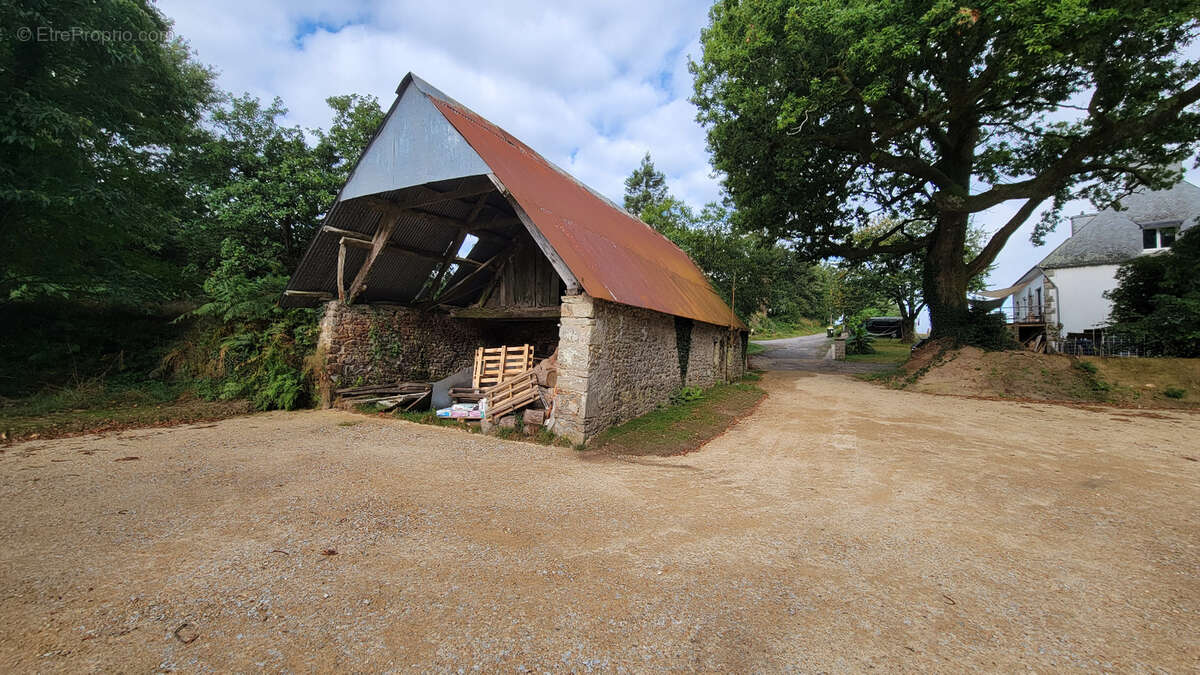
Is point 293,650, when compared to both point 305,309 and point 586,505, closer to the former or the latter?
point 586,505

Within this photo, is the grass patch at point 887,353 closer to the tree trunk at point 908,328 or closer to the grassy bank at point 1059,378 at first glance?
the tree trunk at point 908,328

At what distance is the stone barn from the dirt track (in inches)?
94.8

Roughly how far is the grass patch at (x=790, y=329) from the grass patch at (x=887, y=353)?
34.6ft

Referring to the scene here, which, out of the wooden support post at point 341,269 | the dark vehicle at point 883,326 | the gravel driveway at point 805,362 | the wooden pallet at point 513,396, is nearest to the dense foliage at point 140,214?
the wooden support post at point 341,269

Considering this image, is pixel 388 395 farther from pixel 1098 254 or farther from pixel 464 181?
pixel 1098 254

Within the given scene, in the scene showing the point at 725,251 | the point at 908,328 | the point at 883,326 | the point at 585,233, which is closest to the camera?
the point at 585,233

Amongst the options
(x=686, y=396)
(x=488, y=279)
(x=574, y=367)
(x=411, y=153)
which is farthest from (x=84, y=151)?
(x=686, y=396)

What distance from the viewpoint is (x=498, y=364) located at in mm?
9680

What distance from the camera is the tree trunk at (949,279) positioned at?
1486cm

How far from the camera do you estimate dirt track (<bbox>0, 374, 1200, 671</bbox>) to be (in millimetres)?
2234

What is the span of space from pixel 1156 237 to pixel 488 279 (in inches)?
1260

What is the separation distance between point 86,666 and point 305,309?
401 inches

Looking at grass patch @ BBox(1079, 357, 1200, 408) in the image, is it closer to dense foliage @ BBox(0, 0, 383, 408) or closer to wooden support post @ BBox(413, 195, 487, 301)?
wooden support post @ BBox(413, 195, 487, 301)

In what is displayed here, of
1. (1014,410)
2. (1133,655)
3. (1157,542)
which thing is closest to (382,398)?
(1133,655)
